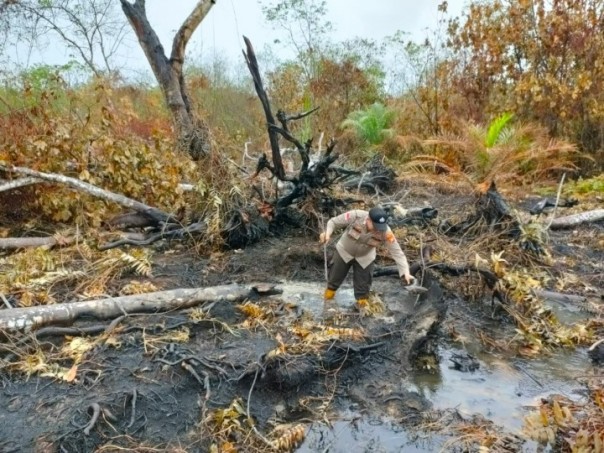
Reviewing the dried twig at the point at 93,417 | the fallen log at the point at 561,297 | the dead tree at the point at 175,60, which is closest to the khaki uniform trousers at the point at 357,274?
the fallen log at the point at 561,297

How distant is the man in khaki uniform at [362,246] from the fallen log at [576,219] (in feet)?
16.9

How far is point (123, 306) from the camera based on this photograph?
6.01m

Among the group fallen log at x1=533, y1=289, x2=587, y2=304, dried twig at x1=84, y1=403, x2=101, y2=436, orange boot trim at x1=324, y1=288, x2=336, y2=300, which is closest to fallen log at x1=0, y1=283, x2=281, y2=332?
orange boot trim at x1=324, y1=288, x2=336, y2=300

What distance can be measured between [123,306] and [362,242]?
289 cm

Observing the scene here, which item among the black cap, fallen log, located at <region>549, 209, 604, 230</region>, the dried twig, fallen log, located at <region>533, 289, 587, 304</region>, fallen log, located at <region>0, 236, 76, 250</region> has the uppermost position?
the black cap

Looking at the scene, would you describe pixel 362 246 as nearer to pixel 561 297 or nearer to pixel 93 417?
pixel 561 297

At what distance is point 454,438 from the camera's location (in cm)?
439

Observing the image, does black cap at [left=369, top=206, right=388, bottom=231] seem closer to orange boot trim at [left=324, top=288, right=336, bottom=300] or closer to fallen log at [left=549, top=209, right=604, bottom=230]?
orange boot trim at [left=324, top=288, right=336, bottom=300]

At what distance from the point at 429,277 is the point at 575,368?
2.02 metres

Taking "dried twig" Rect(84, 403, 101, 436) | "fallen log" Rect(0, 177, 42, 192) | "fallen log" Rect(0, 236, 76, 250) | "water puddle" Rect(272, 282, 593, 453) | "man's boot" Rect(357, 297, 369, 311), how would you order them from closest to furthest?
"dried twig" Rect(84, 403, 101, 436) → "water puddle" Rect(272, 282, 593, 453) → "man's boot" Rect(357, 297, 369, 311) → "fallen log" Rect(0, 236, 76, 250) → "fallen log" Rect(0, 177, 42, 192)

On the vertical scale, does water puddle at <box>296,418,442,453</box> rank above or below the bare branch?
below

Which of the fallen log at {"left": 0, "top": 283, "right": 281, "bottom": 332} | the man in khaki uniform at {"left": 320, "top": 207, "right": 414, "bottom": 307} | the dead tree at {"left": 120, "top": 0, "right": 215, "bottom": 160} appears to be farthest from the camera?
the dead tree at {"left": 120, "top": 0, "right": 215, "bottom": 160}

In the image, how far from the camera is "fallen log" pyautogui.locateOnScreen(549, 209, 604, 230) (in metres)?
10.0

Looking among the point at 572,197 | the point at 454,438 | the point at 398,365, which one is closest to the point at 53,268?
the point at 398,365
